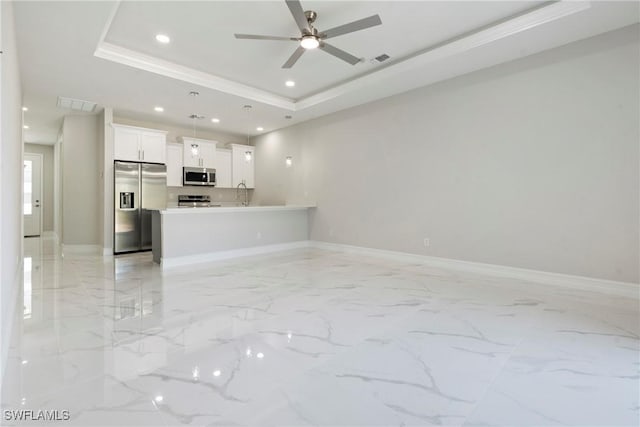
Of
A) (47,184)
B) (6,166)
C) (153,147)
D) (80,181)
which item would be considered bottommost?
(6,166)

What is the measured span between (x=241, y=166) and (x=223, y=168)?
471mm

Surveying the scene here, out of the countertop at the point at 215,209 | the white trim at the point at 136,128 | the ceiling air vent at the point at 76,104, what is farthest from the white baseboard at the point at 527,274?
the ceiling air vent at the point at 76,104

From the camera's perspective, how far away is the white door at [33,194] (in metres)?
9.20

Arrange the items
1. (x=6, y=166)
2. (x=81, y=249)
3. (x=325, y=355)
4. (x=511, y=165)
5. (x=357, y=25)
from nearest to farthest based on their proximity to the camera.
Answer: (x=325, y=355) → (x=6, y=166) → (x=357, y=25) → (x=511, y=165) → (x=81, y=249)

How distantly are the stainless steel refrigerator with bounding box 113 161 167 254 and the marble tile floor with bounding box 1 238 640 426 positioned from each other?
101 inches

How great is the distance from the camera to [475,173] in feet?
14.8

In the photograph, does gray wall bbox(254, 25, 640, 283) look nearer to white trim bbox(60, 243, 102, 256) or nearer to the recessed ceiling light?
the recessed ceiling light

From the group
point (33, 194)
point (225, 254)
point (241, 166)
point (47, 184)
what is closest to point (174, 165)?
point (241, 166)

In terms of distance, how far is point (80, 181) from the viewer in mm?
6656

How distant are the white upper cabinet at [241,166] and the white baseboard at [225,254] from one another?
2.46 metres

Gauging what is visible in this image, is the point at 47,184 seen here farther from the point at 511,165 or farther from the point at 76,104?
the point at 511,165

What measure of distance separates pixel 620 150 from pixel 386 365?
11.6 ft

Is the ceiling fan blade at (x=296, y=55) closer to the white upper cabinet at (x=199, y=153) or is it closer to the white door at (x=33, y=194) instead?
the white upper cabinet at (x=199, y=153)

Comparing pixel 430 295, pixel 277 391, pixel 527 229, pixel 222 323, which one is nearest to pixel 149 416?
pixel 277 391
